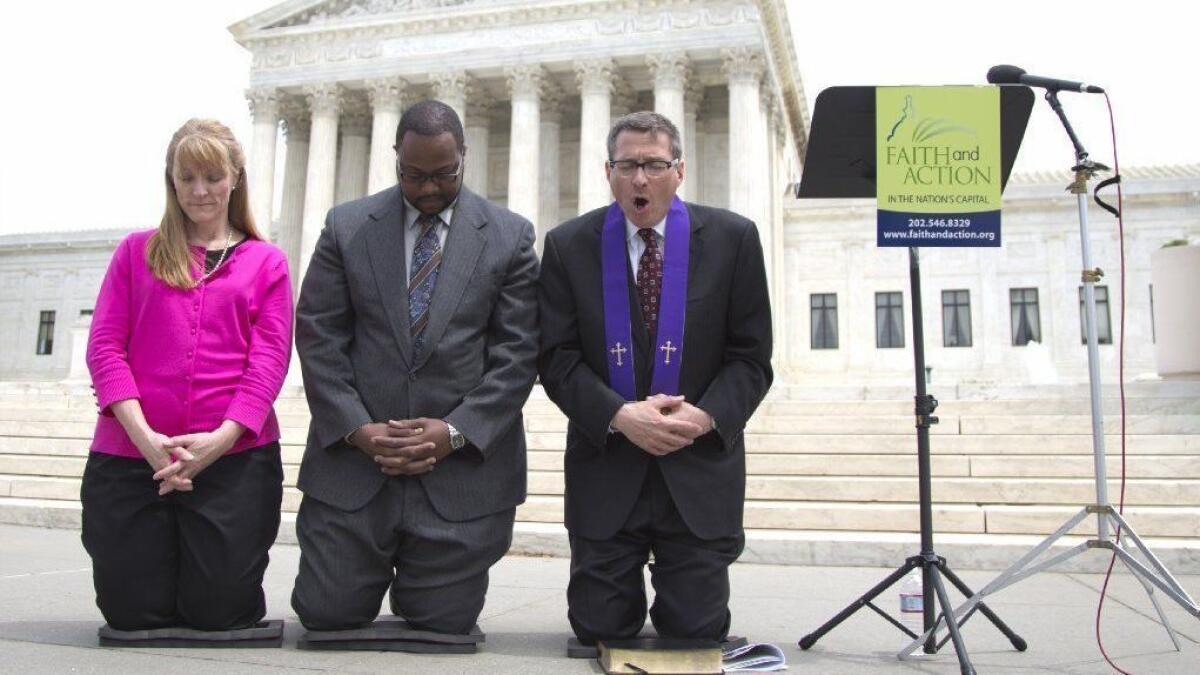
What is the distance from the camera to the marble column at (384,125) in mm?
30875

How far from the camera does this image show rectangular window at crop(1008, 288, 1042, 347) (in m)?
32.7

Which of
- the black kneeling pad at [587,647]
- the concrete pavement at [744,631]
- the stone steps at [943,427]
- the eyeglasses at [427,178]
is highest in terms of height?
the eyeglasses at [427,178]

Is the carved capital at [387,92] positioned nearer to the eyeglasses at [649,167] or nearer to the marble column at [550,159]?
the marble column at [550,159]

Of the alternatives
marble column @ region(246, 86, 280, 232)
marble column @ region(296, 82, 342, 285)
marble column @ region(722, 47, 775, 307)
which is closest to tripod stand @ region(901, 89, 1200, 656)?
marble column @ region(722, 47, 775, 307)

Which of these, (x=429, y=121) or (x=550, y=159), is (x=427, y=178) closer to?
(x=429, y=121)

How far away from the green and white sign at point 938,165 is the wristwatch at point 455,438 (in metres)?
2.20

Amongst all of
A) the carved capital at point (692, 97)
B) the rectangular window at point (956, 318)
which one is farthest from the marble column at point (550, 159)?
the rectangular window at point (956, 318)

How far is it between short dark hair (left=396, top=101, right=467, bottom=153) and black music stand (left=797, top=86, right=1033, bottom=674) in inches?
69.0

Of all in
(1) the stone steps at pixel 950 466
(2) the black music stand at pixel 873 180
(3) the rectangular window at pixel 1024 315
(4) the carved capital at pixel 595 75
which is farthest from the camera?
(3) the rectangular window at pixel 1024 315

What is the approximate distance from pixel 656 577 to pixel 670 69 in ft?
88.1

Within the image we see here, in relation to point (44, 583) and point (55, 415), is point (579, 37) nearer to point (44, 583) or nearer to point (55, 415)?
point (55, 415)

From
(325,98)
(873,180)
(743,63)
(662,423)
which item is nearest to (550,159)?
(743,63)

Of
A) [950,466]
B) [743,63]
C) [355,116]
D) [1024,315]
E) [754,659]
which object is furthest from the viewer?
[355,116]

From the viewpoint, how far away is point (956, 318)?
33.4 meters
